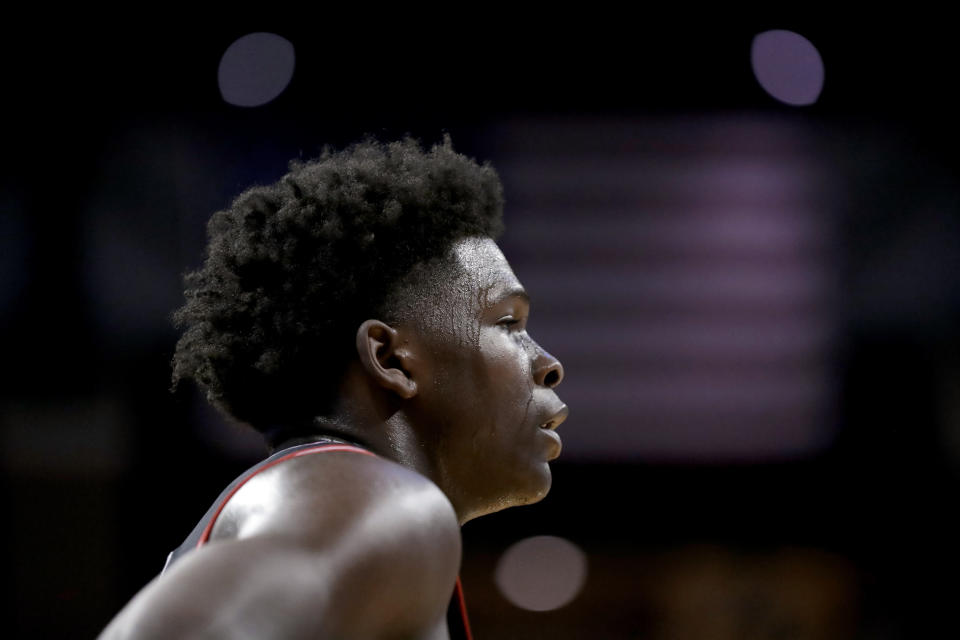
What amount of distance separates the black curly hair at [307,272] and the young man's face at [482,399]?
8cm

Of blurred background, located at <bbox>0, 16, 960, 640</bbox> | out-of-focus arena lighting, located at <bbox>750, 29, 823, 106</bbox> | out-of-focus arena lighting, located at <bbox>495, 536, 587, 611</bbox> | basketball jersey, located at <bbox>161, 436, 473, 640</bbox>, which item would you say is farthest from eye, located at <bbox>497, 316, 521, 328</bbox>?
out-of-focus arena lighting, located at <bbox>750, 29, 823, 106</bbox>

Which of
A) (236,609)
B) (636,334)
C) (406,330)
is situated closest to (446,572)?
(236,609)

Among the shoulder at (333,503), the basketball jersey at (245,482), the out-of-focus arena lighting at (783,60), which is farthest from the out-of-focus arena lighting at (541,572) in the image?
the shoulder at (333,503)

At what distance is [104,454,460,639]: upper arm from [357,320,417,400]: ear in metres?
0.38

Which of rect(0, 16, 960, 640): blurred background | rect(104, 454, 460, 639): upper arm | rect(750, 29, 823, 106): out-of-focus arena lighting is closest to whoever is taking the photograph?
rect(104, 454, 460, 639): upper arm

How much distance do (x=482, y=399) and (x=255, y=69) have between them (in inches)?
90.2

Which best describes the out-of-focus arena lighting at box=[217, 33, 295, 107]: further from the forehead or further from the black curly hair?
the forehead

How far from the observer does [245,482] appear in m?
0.95

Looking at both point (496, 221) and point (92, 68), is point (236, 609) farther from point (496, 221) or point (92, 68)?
point (92, 68)

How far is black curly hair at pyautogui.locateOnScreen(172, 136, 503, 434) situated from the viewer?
4.32 ft

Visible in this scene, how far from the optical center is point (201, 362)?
4.74ft

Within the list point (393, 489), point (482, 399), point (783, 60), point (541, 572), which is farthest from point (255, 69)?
point (393, 489)

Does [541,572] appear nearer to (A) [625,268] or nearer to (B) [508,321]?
(A) [625,268]

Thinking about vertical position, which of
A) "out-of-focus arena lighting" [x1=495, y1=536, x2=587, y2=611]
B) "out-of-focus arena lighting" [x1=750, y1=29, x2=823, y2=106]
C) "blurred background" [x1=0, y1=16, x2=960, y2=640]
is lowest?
"out-of-focus arena lighting" [x1=495, y1=536, x2=587, y2=611]
